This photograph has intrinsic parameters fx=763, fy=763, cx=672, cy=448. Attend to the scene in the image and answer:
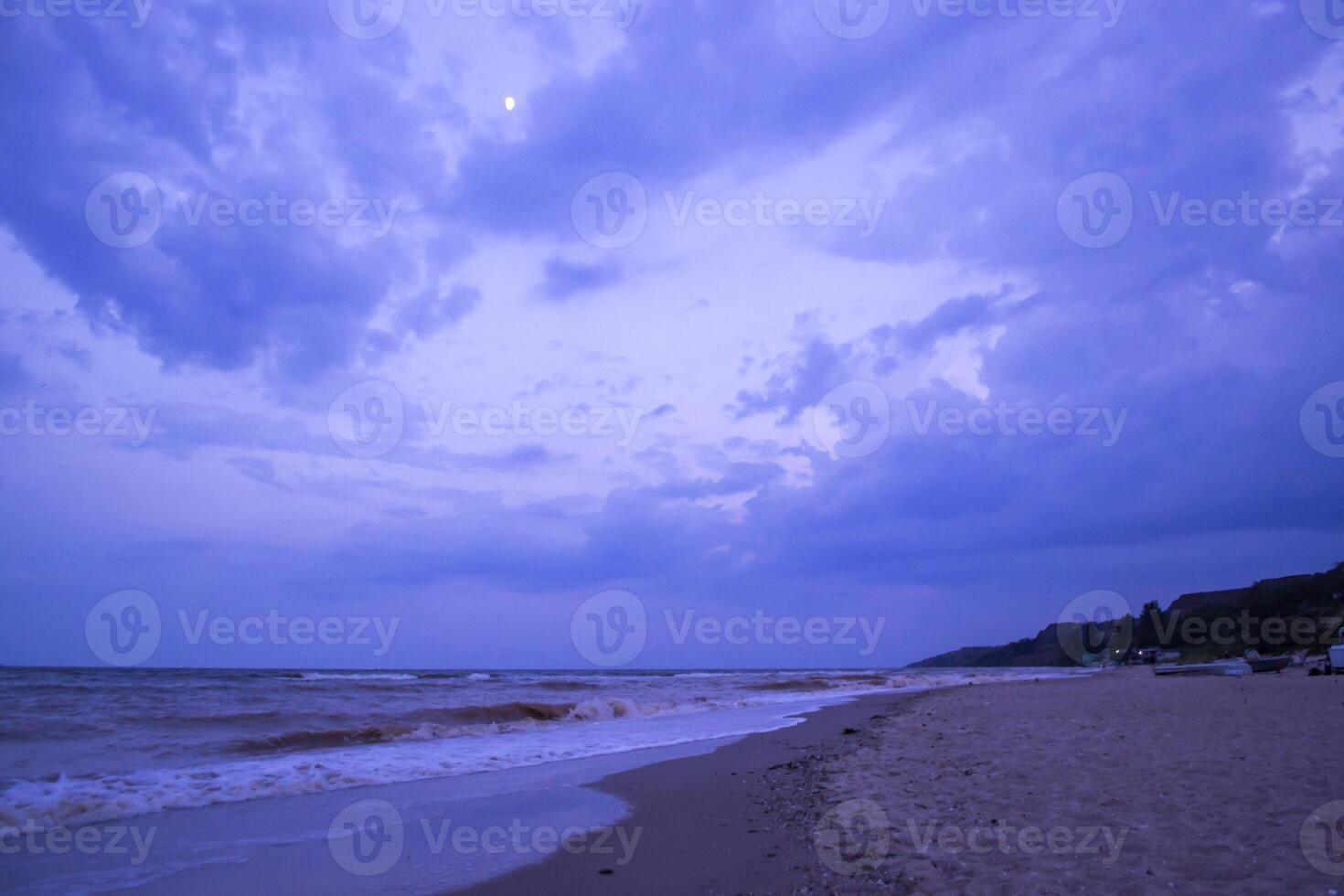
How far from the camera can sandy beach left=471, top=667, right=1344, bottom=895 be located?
4770mm

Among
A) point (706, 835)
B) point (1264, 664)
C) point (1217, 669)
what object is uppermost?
point (706, 835)

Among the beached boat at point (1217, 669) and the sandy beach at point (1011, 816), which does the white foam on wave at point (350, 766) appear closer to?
the sandy beach at point (1011, 816)

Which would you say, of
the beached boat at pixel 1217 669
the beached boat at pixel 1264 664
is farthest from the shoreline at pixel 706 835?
the beached boat at pixel 1264 664

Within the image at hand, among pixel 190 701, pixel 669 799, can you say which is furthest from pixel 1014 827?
pixel 190 701

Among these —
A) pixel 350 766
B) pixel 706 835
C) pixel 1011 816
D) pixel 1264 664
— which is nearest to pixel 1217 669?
pixel 1264 664

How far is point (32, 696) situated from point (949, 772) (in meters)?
27.8

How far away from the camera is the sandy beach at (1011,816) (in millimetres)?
4770

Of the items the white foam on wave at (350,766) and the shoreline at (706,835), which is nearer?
the shoreline at (706,835)

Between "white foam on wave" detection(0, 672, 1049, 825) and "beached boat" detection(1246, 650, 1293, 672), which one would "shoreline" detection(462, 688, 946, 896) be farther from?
"beached boat" detection(1246, 650, 1293, 672)

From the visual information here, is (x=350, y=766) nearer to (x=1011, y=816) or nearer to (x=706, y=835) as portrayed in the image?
(x=706, y=835)

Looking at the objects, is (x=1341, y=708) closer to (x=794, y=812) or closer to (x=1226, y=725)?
(x=1226, y=725)

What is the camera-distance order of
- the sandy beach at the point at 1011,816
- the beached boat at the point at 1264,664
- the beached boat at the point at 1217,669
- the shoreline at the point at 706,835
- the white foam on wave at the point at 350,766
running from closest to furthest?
1. the sandy beach at the point at 1011,816
2. the shoreline at the point at 706,835
3. the white foam on wave at the point at 350,766
4. the beached boat at the point at 1217,669
5. the beached boat at the point at 1264,664

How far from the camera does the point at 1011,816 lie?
6.09 meters

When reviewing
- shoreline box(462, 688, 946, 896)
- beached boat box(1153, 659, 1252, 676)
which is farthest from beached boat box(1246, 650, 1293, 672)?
shoreline box(462, 688, 946, 896)
